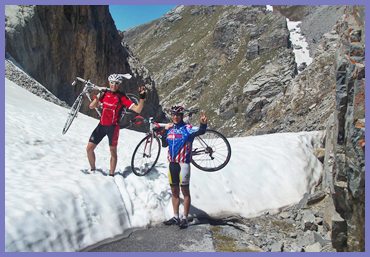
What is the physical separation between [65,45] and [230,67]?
107 meters

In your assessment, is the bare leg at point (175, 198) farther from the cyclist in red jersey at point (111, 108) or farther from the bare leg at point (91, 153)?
the bare leg at point (91, 153)

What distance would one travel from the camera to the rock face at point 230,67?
110 meters

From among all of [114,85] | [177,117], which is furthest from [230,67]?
[177,117]

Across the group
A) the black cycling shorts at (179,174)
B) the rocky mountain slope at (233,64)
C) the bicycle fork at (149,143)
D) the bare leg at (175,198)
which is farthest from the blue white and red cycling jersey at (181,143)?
the rocky mountain slope at (233,64)

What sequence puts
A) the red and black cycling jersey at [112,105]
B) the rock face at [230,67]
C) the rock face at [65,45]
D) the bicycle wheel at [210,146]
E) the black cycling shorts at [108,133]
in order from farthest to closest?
the rock face at [230,67]
the rock face at [65,45]
the bicycle wheel at [210,146]
the black cycling shorts at [108,133]
the red and black cycling jersey at [112,105]

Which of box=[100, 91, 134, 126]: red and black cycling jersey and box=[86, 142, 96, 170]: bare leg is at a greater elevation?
box=[100, 91, 134, 126]: red and black cycling jersey

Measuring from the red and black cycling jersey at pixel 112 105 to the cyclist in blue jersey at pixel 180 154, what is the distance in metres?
1.46

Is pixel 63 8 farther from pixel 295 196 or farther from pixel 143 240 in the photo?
pixel 143 240

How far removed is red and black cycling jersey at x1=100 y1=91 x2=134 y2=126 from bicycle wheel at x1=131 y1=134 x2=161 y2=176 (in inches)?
45.8

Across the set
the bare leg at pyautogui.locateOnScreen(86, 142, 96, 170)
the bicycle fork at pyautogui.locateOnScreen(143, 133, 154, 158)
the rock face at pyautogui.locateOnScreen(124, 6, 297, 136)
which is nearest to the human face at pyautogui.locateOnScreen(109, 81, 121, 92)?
the bare leg at pyautogui.locateOnScreen(86, 142, 96, 170)

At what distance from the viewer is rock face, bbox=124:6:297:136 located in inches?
4328

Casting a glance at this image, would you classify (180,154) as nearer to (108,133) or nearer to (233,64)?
(108,133)

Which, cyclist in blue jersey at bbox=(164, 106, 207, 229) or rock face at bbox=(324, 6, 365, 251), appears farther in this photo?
cyclist in blue jersey at bbox=(164, 106, 207, 229)

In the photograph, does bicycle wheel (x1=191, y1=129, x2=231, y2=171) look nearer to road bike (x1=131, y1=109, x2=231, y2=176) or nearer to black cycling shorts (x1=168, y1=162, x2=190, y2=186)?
road bike (x1=131, y1=109, x2=231, y2=176)
